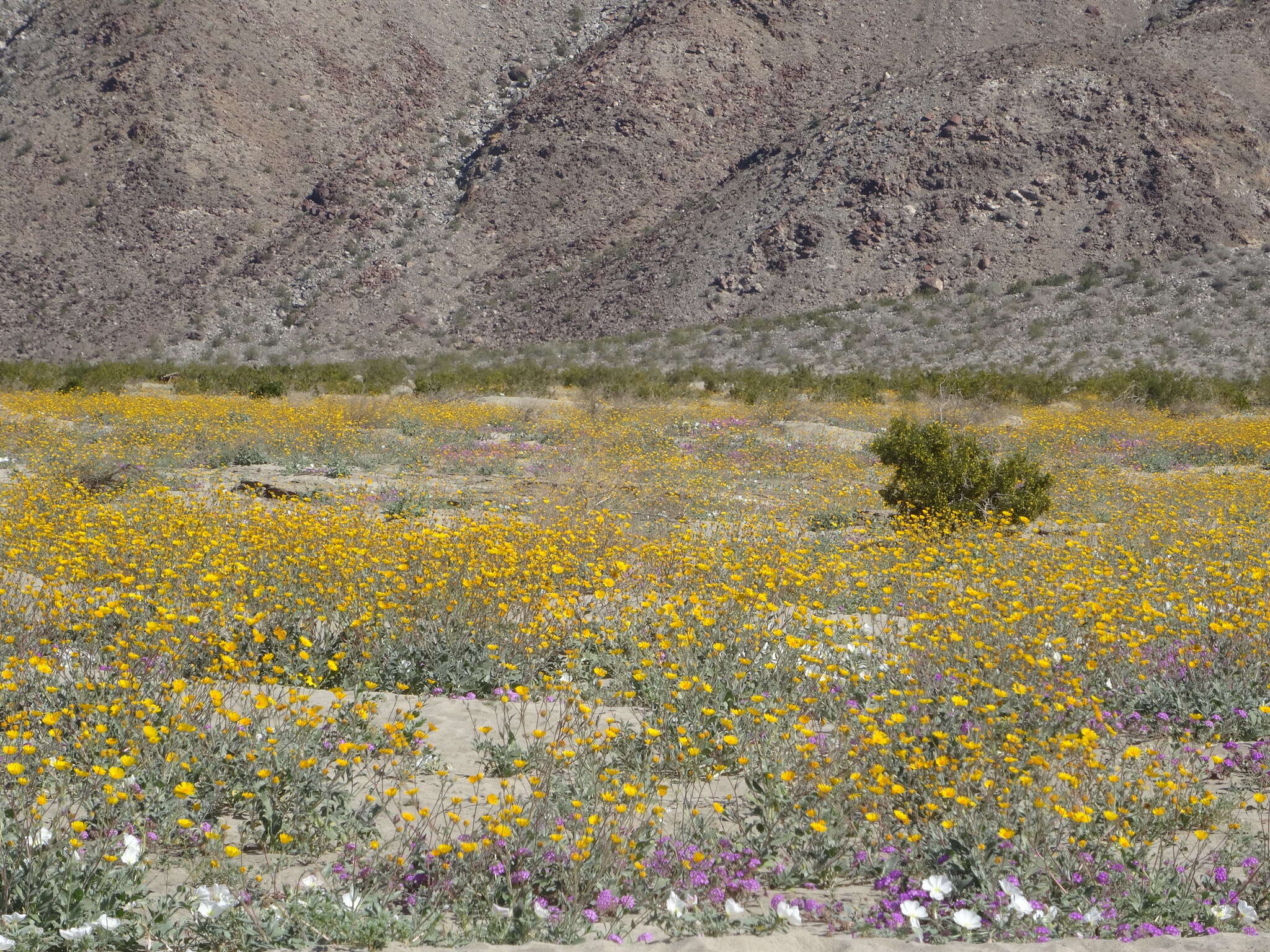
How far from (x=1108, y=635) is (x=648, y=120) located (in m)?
49.1

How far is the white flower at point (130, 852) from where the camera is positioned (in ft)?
8.73

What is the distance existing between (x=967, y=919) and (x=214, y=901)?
196 cm

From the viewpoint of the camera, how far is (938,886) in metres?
2.71

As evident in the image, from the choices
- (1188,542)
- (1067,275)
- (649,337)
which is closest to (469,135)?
(649,337)

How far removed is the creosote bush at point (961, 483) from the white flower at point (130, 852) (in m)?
7.75

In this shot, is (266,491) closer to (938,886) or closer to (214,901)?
(214,901)

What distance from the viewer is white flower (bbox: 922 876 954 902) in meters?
2.69

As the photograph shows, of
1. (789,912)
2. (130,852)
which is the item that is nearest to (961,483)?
(789,912)

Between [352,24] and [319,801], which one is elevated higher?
[352,24]

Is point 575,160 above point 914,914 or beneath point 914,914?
above

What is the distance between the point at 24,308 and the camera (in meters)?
41.8

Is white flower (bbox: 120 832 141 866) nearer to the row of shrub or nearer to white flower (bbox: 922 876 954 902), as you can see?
white flower (bbox: 922 876 954 902)

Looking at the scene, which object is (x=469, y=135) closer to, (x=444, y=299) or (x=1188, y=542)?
(x=444, y=299)

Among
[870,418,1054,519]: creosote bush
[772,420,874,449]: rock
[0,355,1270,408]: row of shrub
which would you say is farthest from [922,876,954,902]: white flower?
[0,355,1270,408]: row of shrub
